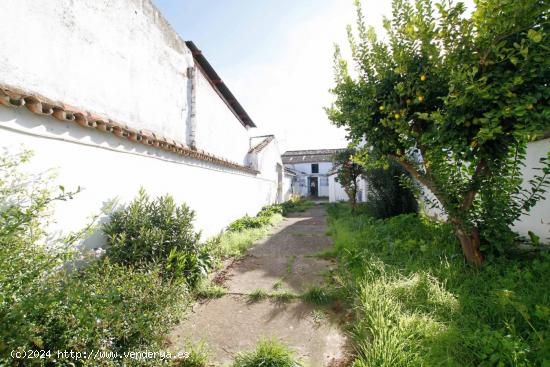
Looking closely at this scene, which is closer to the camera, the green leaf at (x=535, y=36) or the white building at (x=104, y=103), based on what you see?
the green leaf at (x=535, y=36)

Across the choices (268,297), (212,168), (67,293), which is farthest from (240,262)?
(67,293)

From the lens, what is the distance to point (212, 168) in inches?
291

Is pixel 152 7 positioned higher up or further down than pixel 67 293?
higher up

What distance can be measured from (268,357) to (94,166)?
127 inches

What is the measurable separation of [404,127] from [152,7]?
19.1ft

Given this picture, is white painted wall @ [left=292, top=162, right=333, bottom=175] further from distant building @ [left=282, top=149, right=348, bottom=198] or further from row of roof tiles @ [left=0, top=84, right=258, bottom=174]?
row of roof tiles @ [left=0, top=84, right=258, bottom=174]

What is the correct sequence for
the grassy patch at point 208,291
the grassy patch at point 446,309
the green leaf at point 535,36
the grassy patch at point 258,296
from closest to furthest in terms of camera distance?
1. the grassy patch at point 446,309
2. the green leaf at point 535,36
3. the grassy patch at point 258,296
4. the grassy patch at point 208,291

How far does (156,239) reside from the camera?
12.0 feet

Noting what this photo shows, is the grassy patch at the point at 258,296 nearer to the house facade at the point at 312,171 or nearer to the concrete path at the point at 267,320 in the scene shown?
the concrete path at the point at 267,320

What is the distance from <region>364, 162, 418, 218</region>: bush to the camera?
7.90m

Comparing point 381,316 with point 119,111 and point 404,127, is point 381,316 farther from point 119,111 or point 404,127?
point 119,111

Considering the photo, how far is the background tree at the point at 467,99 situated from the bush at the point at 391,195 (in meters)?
3.60

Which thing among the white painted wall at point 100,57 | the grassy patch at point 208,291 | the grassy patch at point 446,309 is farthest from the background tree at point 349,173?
the grassy patch at point 208,291

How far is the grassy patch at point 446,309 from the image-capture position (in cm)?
213
